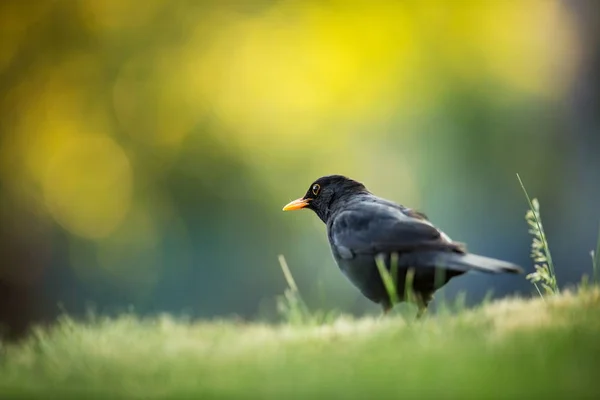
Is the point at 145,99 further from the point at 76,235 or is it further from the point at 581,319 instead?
the point at 581,319

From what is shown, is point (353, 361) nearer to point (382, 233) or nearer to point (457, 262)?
point (457, 262)

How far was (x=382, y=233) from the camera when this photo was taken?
12.1ft

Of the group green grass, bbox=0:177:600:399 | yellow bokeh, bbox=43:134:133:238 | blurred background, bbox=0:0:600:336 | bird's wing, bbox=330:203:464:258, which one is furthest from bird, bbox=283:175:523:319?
yellow bokeh, bbox=43:134:133:238

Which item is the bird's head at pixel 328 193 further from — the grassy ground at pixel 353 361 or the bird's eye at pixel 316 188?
the grassy ground at pixel 353 361

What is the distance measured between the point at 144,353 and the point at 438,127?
7630 mm

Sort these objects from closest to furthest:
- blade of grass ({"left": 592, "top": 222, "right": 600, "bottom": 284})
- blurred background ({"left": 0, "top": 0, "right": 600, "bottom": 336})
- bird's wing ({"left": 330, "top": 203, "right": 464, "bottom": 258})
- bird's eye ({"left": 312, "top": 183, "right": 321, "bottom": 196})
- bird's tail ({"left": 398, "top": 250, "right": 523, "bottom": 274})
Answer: bird's tail ({"left": 398, "top": 250, "right": 523, "bottom": 274}) < blade of grass ({"left": 592, "top": 222, "right": 600, "bottom": 284}) < bird's wing ({"left": 330, "top": 203, "right": 464, "bottom": 258}) < bird's eye ({"left": 312, "top": 183, "right": 321, "bottom": 196}) < blurred background ({"left": 0, "top": 0, "right": 600, "bottom": 336})

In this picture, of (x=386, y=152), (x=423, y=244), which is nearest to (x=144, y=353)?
(x=423, y=244)

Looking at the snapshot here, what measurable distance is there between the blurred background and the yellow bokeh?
2 cm

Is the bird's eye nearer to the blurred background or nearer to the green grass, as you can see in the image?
the green grass

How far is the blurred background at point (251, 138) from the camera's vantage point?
26.9 ft

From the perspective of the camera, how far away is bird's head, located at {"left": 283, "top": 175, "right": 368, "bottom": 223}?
14.7 feet

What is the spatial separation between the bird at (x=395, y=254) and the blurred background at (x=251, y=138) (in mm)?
3959

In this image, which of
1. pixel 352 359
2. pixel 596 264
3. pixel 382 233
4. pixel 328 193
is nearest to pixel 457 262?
pixel 382 233

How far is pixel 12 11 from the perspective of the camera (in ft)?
26.9
